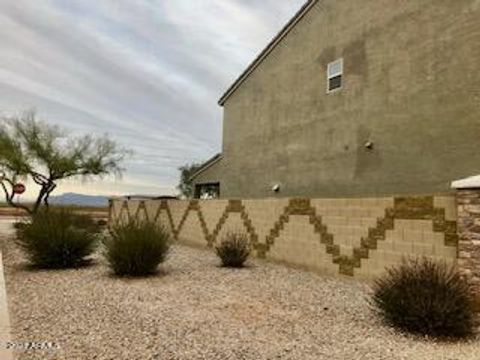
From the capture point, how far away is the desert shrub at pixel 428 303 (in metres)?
8.02

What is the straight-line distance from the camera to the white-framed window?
64.0 feet

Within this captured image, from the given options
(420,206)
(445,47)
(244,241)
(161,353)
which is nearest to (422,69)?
(445,47)

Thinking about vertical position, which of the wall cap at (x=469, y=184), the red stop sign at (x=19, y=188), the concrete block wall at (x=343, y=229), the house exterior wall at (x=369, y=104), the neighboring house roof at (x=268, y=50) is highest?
the neighboring house roof at (x=268, y=50)

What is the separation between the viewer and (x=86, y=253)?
1562 centimetres

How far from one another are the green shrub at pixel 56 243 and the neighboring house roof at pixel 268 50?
12.2m

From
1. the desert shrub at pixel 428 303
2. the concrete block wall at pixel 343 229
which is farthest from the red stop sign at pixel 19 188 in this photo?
the desert shrub at pixel 428 303

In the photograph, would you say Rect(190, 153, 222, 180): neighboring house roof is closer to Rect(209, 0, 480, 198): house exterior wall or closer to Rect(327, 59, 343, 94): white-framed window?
Rect(209, 0, 480, 198): house exterior wall

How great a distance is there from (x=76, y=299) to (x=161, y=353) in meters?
4.02

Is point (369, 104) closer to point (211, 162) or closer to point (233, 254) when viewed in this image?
point (233, 254)

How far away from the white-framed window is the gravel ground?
8.67 m

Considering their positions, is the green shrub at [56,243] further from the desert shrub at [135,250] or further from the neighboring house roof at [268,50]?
the neighboring house roof at [268,50]

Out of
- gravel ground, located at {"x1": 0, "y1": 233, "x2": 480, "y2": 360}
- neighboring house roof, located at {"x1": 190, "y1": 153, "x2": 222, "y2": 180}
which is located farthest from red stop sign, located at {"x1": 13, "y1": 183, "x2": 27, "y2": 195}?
gravel ground, located at {"x1": 0, "y1": 233, "x2": 480, "y2": 360}

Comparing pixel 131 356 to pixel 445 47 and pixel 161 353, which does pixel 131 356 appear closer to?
pixel 161 353

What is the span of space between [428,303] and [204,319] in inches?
135
